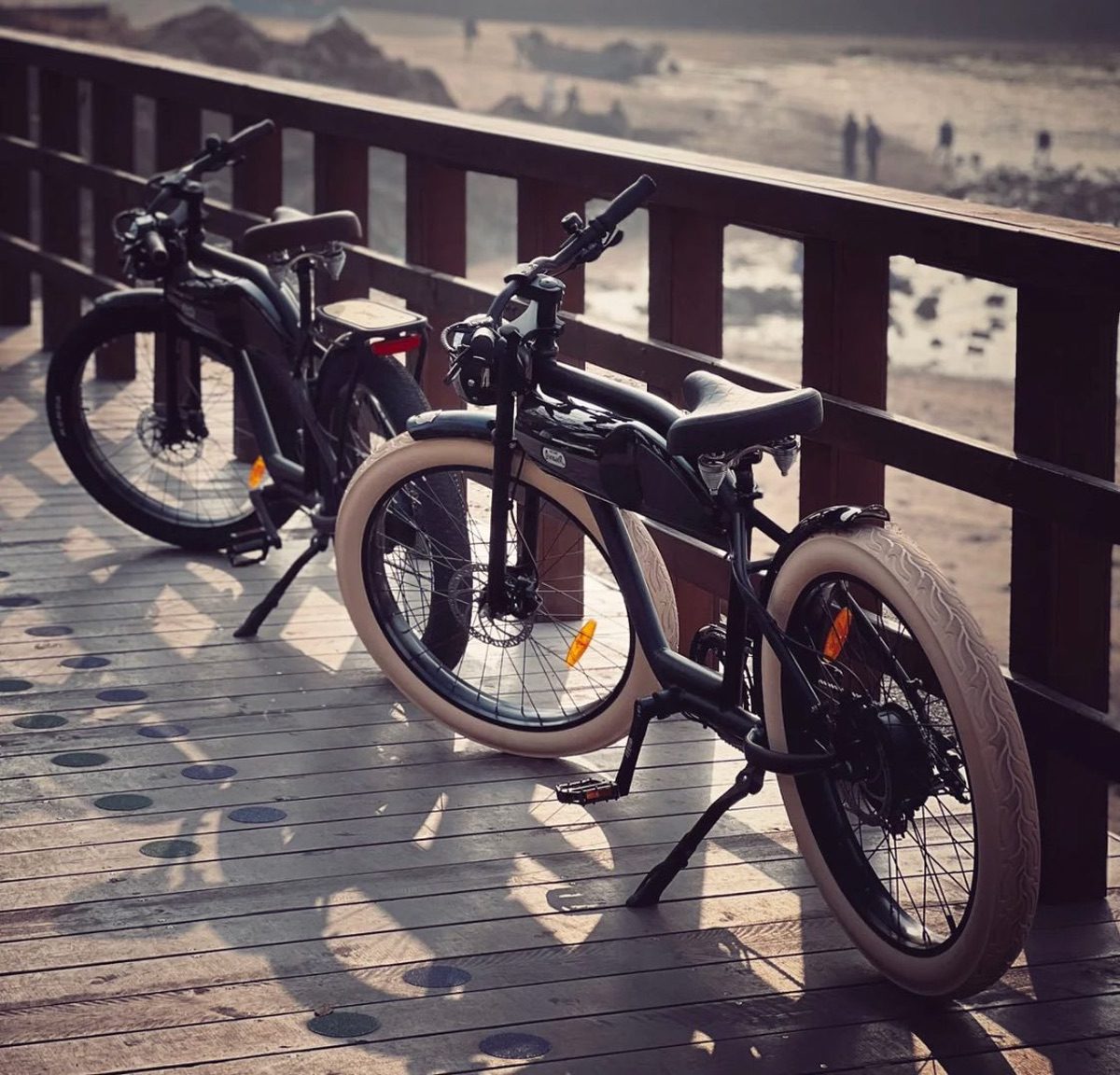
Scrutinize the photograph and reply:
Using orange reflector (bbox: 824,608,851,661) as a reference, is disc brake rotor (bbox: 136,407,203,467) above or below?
below

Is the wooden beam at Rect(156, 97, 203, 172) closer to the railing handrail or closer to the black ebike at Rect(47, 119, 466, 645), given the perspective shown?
the railing handrail

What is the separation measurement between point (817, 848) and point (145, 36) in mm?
42624

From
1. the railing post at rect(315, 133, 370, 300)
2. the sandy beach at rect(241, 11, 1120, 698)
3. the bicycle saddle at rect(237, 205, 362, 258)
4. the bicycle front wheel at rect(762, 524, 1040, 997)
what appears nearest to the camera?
the bicycle front wheel at rect(762, 524, 1040, 997)

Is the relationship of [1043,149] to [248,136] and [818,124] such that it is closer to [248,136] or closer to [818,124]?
[818,124]

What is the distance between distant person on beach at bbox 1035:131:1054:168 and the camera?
46656mm

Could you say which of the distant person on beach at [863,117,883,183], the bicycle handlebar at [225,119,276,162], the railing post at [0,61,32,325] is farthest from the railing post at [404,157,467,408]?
the distant person on beach at [863,117,883,183]

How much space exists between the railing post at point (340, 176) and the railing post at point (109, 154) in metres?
1.65

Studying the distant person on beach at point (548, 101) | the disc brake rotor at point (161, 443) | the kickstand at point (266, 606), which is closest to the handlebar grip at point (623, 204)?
the kickstand at point (266, 606)

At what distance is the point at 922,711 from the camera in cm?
253

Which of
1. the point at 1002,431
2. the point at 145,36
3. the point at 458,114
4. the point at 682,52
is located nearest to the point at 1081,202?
the point at 1002,431

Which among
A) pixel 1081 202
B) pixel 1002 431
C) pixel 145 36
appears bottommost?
pixel 1002 431

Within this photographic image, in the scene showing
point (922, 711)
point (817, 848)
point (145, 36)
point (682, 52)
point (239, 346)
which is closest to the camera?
point (922, 711)

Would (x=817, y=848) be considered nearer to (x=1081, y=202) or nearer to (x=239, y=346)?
(x=239, y=346)

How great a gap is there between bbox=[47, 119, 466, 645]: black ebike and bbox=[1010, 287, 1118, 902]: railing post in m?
1.21
